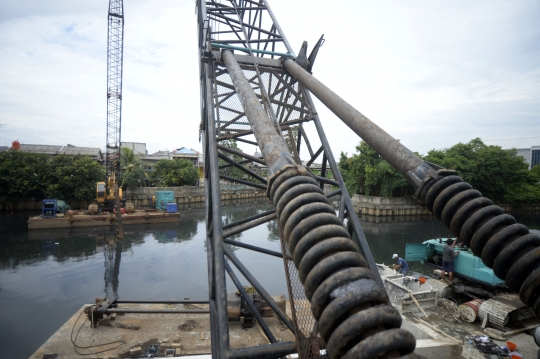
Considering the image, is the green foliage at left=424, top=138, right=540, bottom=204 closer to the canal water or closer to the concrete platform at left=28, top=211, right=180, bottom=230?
the canal water

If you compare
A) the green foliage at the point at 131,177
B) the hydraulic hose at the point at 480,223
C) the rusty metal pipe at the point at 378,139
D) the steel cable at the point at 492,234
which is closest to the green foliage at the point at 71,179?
the green foliage at the point at 131,177

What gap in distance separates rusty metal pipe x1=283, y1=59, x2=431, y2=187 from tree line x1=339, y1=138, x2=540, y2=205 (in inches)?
1332

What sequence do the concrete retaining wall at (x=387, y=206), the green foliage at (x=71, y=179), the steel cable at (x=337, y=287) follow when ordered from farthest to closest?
the concrete retaining wall at (x=387, y=206), the green foliage at (x=71, y=179), the steel cable at (x=337, y=287)

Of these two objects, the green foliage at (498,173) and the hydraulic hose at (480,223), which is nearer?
the hydraulic hose at (480,223)

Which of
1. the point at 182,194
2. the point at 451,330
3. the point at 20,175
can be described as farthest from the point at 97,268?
the point at 182,194

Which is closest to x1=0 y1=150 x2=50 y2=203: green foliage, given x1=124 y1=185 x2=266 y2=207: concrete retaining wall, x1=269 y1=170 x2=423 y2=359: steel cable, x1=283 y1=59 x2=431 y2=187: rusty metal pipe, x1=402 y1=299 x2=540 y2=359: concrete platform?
x1=124 y1=185 x2=266 y2=207: concrete retaining wall

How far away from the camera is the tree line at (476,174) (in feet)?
122

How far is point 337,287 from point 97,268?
65.9 feet

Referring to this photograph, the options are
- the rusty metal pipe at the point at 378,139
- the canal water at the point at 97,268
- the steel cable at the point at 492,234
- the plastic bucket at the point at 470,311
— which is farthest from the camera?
the canal water at the point at 97,268

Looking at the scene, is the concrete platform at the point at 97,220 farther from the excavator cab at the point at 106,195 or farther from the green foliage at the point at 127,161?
the green foliage at the point at 127,161

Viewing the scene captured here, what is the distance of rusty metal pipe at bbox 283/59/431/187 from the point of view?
2863 millimetres

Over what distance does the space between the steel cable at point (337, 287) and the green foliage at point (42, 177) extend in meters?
35.8

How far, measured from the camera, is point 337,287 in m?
1.75

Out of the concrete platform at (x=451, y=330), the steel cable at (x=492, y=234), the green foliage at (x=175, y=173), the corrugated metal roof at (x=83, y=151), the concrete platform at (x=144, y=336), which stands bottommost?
the concrete platform at (x=451, y=330)
